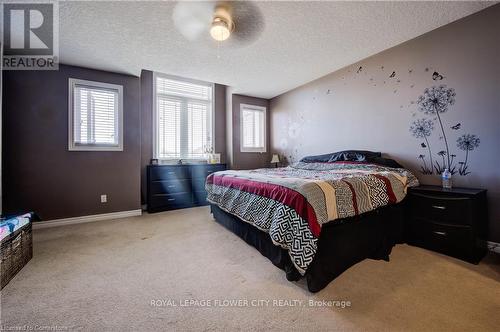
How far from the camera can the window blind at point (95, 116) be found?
3.32 m

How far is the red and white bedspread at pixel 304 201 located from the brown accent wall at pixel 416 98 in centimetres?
58

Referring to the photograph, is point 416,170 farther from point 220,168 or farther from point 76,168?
point 76,168

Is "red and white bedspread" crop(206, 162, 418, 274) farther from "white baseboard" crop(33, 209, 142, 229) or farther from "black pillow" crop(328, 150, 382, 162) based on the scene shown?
"white baseboard" crop(33, 209, 142, 229)

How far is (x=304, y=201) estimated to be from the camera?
62.2 inches

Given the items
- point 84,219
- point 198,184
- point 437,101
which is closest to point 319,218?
point 437,101

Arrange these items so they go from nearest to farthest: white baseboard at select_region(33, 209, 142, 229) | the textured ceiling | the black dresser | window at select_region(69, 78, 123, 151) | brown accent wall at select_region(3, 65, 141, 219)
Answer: the textured ceiling < brown accent wall at select_region(3, 65, 141, 219) < white baseboard at select_region(33, 209, 142, 229) < window at select_region(69, 78, 123, 151) < the black dresser

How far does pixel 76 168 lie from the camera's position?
3.30 metres

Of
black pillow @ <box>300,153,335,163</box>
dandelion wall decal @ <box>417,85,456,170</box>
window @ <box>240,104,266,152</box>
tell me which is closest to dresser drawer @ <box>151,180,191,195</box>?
window @ <box>240,104,266,152</box>

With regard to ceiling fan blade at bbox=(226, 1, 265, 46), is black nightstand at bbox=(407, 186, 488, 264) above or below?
below

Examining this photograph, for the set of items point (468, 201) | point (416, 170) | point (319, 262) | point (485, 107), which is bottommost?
point (319, 262)

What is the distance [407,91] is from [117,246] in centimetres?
414

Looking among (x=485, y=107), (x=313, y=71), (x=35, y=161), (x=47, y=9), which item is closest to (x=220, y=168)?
→ (x=313, y=71)

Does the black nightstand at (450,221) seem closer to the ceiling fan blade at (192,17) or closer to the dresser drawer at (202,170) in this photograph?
the ceiling fan blade at (192,17)

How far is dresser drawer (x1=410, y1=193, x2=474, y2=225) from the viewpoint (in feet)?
6.57
